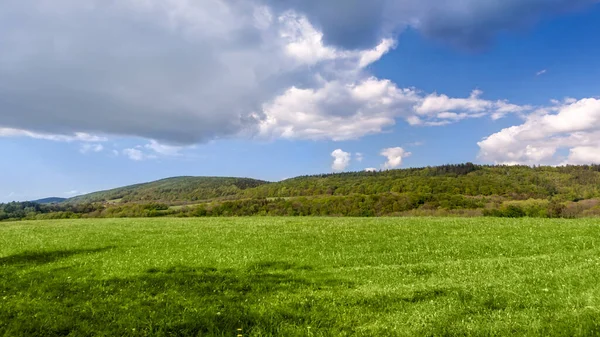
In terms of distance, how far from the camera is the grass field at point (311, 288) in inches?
372

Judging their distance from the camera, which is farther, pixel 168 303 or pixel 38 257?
pixel 38 257

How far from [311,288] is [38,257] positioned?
18.0 m

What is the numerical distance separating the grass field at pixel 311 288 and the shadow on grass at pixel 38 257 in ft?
0.38

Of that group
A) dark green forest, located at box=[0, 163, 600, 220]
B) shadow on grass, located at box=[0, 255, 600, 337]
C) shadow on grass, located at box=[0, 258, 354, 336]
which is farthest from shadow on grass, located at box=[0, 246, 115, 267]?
dark green forest, located at box=[0, 163, 600, 220]

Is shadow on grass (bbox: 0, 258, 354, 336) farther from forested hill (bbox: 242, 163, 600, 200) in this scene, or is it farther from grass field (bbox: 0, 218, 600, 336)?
forested hill (bbox: 242, 163, 600, 200)

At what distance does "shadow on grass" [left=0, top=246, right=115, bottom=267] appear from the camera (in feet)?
66.9

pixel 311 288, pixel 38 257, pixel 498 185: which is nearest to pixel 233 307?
pixel 311 288

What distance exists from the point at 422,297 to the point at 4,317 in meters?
12.0

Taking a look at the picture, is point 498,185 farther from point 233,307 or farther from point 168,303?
point 168,303

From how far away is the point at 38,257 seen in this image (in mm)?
22281

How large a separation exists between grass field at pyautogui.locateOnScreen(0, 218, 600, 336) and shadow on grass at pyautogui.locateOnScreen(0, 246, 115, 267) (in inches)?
4.5

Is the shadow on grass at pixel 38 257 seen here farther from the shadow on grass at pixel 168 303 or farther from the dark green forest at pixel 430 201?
the dark green forest at pixel 430 201

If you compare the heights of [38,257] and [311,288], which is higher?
[38,257]

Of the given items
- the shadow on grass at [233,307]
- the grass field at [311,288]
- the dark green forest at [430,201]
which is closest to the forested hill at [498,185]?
the dark green forest at [430,201]
